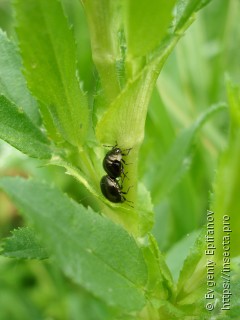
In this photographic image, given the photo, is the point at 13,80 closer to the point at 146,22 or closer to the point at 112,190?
the point at 112,190

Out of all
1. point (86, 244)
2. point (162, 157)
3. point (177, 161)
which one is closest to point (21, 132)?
point (86, 244)

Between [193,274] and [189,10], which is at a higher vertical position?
[189,10]

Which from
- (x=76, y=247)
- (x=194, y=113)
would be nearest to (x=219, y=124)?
(x=194, y=113)

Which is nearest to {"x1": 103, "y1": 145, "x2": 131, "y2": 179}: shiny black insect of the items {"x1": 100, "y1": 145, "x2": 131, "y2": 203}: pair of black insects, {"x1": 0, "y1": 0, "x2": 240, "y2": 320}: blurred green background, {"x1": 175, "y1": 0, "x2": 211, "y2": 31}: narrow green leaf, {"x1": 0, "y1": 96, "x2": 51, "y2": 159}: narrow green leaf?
{"x1": 100, "y1": 145, "x2": 131, "y2": 203}: pair of black insects

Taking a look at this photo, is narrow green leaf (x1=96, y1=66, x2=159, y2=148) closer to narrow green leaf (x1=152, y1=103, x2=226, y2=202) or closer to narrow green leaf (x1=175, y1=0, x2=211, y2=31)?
narrow green leaf (x1=175, y1=0, x2=211, y2=31)

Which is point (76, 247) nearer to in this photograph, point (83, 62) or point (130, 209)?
point (130, 209)

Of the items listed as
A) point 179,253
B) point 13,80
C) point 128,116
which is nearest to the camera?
point 128,116

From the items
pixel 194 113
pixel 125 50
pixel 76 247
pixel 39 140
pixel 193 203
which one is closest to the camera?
pixel 76 247
